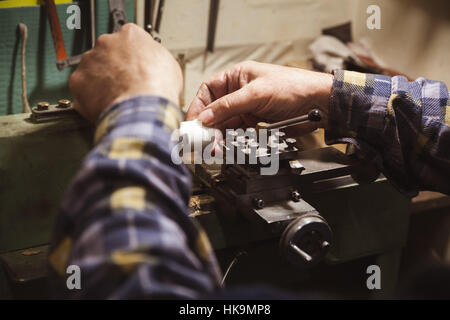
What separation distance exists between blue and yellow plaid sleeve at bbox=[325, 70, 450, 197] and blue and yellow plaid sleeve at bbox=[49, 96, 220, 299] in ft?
1.73

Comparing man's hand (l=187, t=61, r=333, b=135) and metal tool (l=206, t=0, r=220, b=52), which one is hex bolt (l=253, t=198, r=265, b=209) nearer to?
man's hand (l=187, t=61, r=333, b=135)

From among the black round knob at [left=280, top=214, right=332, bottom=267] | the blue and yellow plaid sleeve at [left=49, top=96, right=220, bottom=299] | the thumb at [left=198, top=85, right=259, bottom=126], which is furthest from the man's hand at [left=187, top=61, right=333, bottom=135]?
the blue and yellow plaid sleeve at [left=49, top=96, right=220, bottom=299]

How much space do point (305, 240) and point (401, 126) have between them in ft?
1.19

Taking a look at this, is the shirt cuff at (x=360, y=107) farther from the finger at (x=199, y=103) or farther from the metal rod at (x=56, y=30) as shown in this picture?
the metal rod at (x=56, y=30)

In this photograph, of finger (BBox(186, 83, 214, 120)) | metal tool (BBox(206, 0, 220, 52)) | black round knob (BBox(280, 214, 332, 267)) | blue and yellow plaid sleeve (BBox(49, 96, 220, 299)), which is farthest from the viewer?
metal tool (BBox(206, 0, 220, 52))

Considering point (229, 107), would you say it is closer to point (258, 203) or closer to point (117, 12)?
point (258, 203)

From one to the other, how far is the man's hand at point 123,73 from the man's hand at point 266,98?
23 centimetres

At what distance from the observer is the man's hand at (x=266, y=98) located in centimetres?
105

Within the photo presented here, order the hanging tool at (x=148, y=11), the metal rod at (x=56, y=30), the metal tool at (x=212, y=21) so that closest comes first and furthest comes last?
the metal rod at (x=56, y=30)
the hanging tool at (x=148, y=11)
the metal tool at (x=212, y=21)

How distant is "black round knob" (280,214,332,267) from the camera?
0.82m

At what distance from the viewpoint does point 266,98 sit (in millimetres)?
1086

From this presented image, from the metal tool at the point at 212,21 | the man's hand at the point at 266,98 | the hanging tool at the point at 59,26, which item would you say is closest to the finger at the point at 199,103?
the man's hand at the point at 266,98

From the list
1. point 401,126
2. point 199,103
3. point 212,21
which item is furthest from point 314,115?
point 212,21
